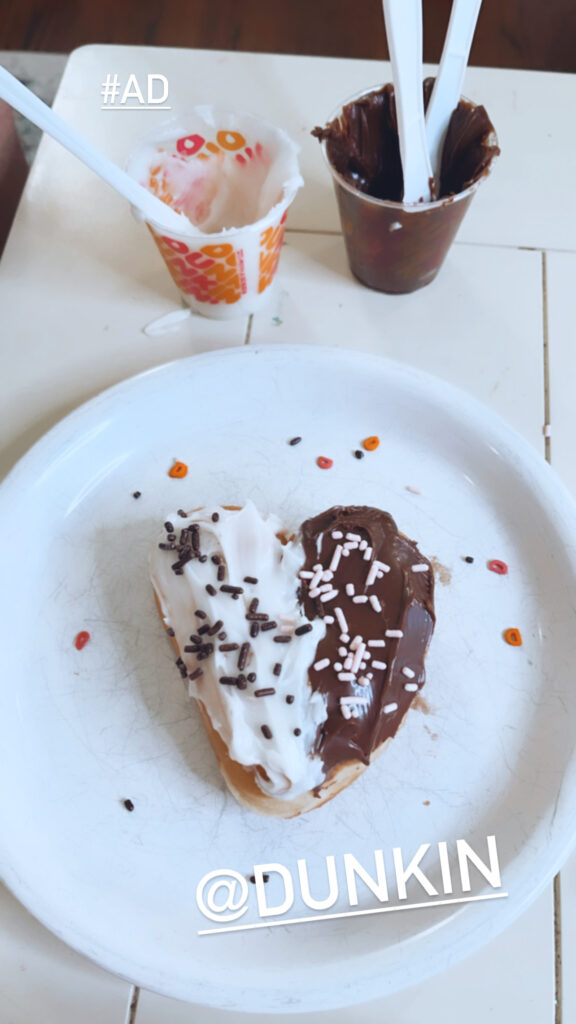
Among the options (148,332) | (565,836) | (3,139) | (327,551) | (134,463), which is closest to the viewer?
(565,836)

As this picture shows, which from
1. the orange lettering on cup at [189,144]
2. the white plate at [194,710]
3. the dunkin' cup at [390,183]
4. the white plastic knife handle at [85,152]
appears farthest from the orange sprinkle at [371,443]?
the orange lettering on cup at [189,144]

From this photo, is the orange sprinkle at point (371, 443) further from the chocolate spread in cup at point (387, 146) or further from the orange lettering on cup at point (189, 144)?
the orange lettering on cup at point (189, 144)

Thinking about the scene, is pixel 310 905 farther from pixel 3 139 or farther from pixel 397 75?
pixel 3 139

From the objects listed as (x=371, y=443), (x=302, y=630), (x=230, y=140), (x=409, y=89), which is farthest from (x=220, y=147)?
(x=302, y=630)

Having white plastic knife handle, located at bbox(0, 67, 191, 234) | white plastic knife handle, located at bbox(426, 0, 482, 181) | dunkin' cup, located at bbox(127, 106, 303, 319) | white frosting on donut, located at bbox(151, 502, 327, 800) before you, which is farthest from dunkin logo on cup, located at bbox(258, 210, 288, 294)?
white frosting on donut, located at bbox(151, 502, 327, 800)

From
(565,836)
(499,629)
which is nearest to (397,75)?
(499,629)

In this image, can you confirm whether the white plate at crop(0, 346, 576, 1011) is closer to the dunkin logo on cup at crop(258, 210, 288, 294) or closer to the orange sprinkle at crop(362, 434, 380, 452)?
the orange sprinkle at crop(362, 434, 380, 452)

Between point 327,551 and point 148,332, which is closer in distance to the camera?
point 327,551
